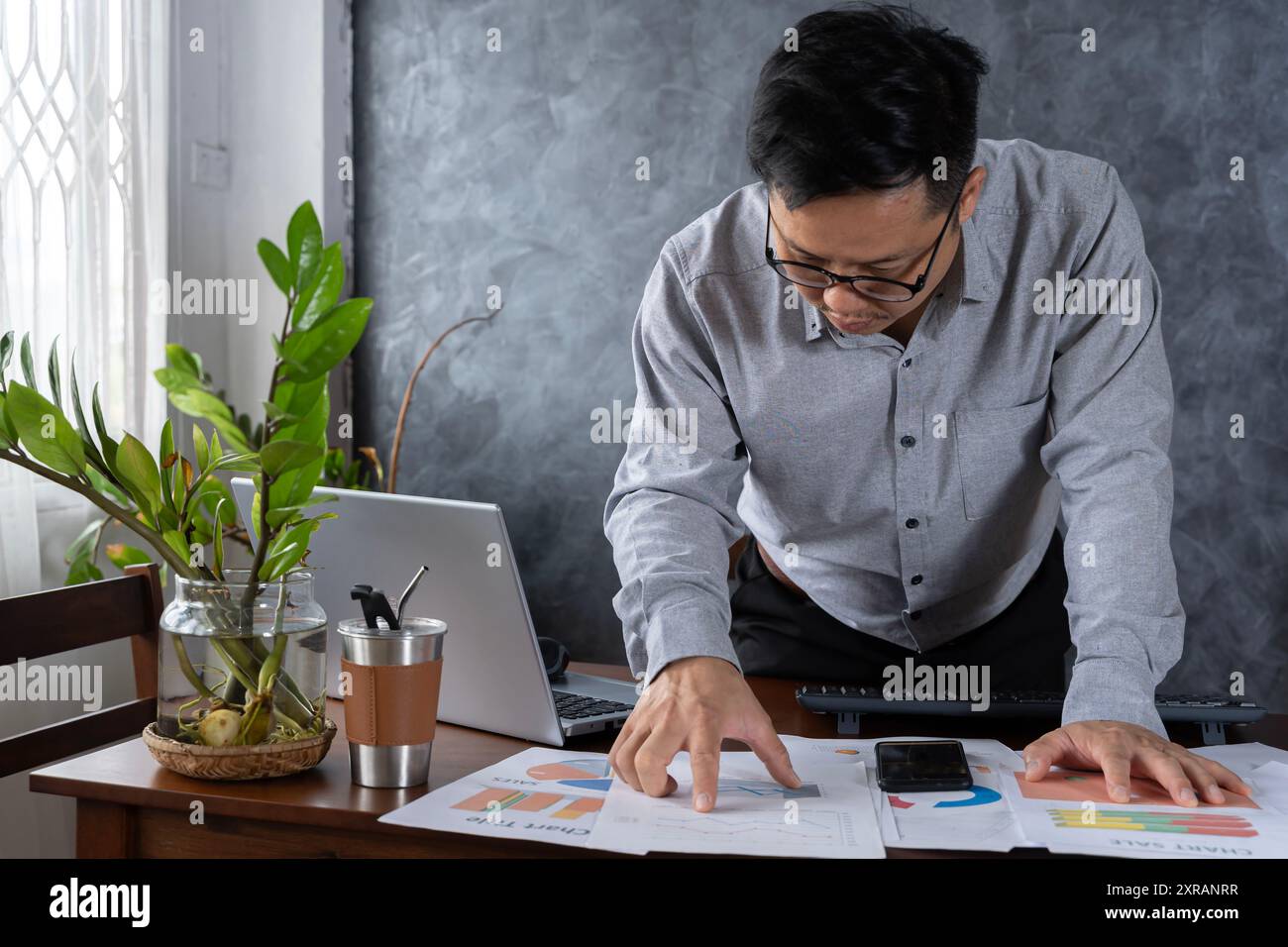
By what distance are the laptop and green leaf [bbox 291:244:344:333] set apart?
0.69 feet

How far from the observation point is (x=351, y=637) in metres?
0.99

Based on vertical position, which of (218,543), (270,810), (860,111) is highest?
(860,111)

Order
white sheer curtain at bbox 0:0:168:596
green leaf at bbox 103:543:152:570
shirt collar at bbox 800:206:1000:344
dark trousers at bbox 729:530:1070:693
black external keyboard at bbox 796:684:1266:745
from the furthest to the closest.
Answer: green leaf at bbox 103:543:152:570
white sheer curtain at bbox 0:0:168:596
dark trousers at bbox 729:530:1070:693
shirt collar at bbox 800:206:1000:344
black external keyboard at bbox 796:684:1266:745

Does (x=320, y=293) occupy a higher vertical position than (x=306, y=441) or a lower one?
higher

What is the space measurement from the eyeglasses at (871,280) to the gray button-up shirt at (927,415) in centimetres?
21

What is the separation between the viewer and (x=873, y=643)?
1582 mm

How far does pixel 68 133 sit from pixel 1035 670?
2.07 m

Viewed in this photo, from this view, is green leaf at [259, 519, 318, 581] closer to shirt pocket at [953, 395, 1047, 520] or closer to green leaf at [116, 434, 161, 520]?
green leaf at [116, 434, 161, 520]

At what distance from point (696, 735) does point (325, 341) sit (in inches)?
18.5

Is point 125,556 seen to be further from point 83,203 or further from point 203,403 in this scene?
point 203,403

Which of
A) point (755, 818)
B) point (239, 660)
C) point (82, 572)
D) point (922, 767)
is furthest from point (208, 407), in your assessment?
point (82, 572)

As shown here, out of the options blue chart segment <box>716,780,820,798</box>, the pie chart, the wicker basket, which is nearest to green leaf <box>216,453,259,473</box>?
the wicker basket

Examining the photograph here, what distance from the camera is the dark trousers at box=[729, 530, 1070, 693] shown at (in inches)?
61.6
